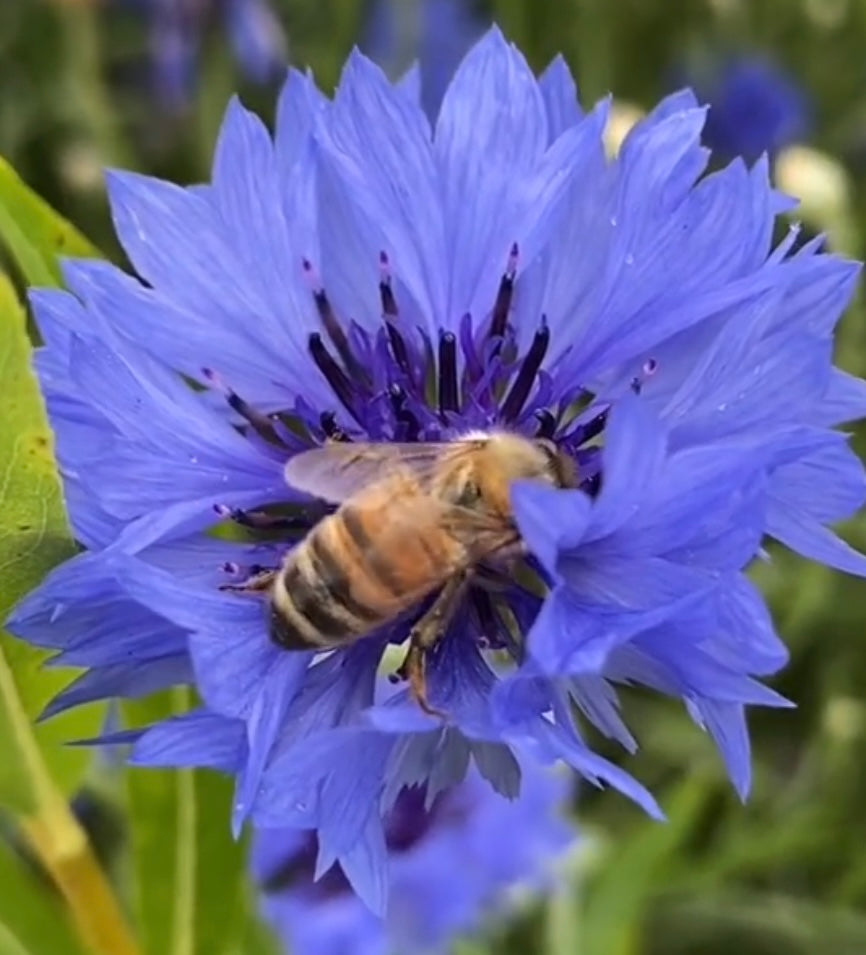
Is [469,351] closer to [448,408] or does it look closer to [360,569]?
[448,408]

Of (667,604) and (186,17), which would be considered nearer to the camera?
(667,604)

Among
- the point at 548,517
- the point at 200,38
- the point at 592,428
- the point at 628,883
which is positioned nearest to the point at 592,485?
the point at 592,428

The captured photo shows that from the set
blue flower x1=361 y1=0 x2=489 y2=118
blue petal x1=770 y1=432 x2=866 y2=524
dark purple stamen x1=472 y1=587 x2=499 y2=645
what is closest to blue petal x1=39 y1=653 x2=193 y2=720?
dark purple stamen x1=472 y1=587 x2=499 y2=645

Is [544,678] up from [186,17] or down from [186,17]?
down

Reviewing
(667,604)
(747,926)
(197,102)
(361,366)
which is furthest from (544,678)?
(197,102)

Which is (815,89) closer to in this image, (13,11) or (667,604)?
(13,11)

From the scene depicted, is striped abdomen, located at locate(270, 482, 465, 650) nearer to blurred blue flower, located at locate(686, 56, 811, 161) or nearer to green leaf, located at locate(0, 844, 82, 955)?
green leaf, located at locate(0, 844, 82, 955)
